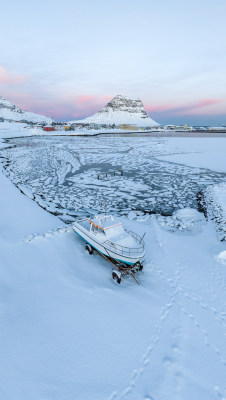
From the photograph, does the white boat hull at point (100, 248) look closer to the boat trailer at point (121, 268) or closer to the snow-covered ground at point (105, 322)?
the boat trailer at point (121, 268)

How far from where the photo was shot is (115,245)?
10.5 metres

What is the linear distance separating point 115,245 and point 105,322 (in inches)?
148

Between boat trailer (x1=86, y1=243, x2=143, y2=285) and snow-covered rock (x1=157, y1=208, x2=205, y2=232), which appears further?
snow-covered rock (x1=157, y1=208, x2=205, y2=232)

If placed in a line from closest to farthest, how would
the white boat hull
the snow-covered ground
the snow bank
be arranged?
the snow-covered ground < the white boat hull < the snow bank

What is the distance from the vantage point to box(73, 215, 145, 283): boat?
10281 mm

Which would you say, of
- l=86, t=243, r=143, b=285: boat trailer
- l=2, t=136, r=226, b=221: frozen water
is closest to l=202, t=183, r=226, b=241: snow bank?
l=2, t=136, r=226, b=221: frozen water

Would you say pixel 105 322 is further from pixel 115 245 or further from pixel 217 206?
pixel 217 206

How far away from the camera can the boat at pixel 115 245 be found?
1028cm

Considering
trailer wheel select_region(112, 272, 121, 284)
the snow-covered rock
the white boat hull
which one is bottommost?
trailer wheel select_region(112, 272, 121, 284)

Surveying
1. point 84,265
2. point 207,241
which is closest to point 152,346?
point 84,265

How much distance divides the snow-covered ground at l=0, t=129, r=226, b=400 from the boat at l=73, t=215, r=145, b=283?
65 centimetres

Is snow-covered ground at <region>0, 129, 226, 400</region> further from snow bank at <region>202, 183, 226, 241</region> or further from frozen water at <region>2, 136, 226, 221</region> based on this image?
frozen water at <region>2, 136, 226, 221</region>

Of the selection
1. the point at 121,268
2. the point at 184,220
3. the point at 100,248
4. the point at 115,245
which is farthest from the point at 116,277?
the point at 184,220

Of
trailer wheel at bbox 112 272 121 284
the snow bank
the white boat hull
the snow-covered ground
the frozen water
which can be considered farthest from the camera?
the frozen water
